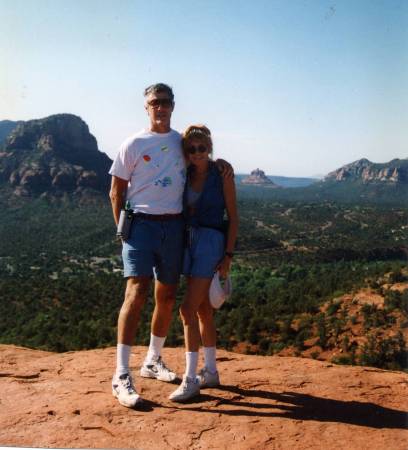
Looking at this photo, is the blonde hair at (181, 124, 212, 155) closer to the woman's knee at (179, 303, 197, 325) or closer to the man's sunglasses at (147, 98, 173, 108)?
the man's sunglasses at (147, 98, 173, 108)

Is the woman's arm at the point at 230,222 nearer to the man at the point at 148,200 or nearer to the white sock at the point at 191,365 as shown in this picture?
the man at the point at 148,200

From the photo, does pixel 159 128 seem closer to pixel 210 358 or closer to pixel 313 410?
pixel 210 358

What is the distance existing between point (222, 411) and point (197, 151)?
86.4 inches

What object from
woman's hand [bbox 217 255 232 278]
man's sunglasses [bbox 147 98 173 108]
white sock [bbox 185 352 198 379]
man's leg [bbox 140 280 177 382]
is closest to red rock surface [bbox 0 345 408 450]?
man's leg [bbox 140 280 177 382]

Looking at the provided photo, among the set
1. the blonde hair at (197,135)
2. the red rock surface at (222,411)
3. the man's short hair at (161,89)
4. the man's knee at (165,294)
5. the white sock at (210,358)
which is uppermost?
the man's short hair at (161,89)

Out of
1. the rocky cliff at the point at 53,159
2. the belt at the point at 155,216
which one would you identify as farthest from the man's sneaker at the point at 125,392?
the rocky cliff at the point at 53,159

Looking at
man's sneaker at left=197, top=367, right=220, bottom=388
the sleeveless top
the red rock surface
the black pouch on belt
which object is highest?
the sleeveless top

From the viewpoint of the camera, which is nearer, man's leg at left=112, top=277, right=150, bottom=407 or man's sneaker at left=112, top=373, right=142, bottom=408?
man's sneaker at left=112, top=373, right=142, bottom=408

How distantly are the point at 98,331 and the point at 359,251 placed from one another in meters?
48.8

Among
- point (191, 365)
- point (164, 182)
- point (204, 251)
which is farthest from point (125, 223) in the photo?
point (191, 365)

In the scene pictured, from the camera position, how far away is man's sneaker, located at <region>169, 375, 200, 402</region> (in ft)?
13.4

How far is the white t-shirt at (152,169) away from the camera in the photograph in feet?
13.2

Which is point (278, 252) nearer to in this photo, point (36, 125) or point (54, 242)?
point (54, 242)

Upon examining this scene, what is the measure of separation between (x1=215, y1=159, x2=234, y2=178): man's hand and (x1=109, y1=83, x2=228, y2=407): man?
315 millimetres
